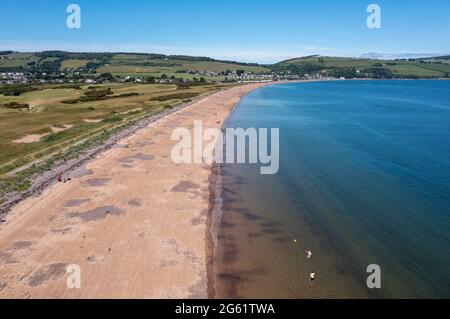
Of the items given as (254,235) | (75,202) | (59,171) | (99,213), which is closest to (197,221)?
(254,235)

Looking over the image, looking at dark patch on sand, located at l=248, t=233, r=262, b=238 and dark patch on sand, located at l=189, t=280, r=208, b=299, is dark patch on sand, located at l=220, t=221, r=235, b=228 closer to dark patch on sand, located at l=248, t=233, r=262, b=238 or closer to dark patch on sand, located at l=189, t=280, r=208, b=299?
dark patch on sand, located at l=248, t=233, r=262, b=238

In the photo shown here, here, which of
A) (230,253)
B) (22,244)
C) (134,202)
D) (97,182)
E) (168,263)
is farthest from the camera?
(97,182)

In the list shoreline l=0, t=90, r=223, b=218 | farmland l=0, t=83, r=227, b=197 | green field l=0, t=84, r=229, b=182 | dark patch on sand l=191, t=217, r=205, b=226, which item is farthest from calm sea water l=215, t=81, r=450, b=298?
green field l=0, t=84, r=229, b=182

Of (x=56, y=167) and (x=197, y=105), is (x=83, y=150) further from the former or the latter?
(x=197, y=105)

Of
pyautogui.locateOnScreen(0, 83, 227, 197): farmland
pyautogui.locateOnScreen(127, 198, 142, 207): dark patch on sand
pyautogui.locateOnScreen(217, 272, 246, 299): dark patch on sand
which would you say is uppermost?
pyautogui.locateOnScreen(0, 83, 227, 197): farmland

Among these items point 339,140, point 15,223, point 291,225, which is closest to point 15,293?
point 15,223

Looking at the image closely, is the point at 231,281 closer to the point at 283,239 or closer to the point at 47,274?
the point at 283,239
